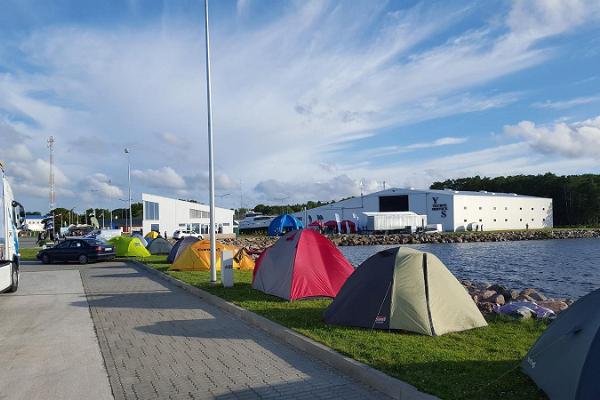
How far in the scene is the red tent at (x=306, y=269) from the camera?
504 inches

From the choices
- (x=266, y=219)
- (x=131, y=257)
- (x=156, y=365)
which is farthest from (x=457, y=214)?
(x=156, y=365)

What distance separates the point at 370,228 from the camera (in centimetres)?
8238

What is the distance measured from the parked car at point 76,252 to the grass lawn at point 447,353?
868 inches

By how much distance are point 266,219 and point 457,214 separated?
1416 inches

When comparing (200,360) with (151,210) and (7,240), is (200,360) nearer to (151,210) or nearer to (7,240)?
(7,240)

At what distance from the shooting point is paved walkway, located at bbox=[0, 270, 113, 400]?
22.0 ft

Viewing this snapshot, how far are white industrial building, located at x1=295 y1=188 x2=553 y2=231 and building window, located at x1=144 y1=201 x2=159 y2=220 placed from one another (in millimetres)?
33839

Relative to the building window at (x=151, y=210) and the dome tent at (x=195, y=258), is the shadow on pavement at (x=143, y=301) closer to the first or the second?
the dome tent at (x=195, y=258)

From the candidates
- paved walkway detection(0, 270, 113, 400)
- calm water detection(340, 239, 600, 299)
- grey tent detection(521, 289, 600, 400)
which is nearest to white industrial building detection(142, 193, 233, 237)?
calm water detection(340, 239, 600, 299)

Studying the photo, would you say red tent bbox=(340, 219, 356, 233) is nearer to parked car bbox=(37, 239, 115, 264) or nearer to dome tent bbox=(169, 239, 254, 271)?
parked car bbox=(37, 239, 115, 264)

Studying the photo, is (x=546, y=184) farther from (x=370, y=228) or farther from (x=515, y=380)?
(x=515, y=380)

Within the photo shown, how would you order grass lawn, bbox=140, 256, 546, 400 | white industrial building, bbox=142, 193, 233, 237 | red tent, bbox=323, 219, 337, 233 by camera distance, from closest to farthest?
grass lawn, bbox=140, 256, 546, 400, white industrial building, bbox=142, 193, 233, 237, red tent, bbox=323, 219, 337, 233

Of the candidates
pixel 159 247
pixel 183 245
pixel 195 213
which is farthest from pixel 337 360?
pixel 195 213

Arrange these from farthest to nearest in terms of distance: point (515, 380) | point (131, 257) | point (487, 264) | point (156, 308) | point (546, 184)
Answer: point (546, 184) < point (487, 264) < point (131, 257) < point (156, 308) < point (515, 380)
